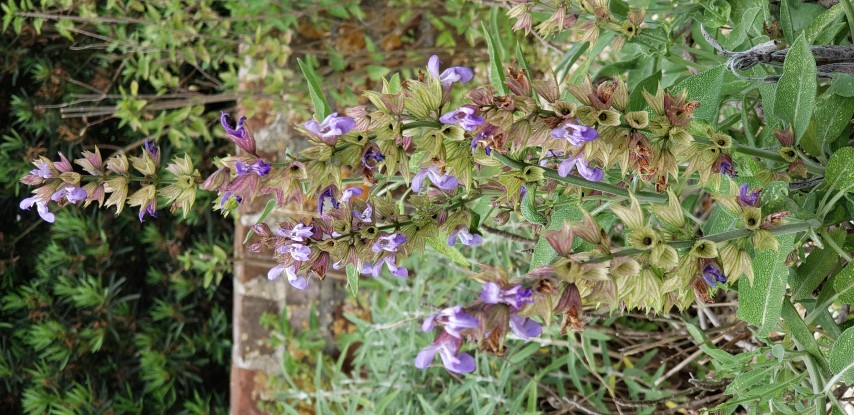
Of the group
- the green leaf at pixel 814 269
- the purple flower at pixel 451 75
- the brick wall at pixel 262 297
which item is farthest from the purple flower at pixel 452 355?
the brick wall at pixel 262 297

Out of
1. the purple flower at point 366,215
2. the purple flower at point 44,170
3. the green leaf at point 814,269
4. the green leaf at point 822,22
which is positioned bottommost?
the green leaf at point 814,269

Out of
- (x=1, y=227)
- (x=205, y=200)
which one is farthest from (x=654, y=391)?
(x=1, y=227)

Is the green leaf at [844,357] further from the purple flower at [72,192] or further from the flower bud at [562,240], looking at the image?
the purple flower at [72,192]

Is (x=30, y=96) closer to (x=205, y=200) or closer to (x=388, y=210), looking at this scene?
(x=205, y=200)

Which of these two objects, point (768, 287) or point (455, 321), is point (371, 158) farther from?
point (768, 287)

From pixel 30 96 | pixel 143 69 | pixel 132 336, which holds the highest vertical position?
pixel 143 69

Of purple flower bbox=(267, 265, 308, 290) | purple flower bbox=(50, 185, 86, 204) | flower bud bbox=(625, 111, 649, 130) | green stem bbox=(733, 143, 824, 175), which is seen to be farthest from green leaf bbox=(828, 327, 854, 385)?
purple flower bbox=(50, 185, 86, 204)

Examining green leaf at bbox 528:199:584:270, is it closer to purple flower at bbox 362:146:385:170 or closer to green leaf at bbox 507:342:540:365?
purple flower at bbox 362:146:385:170
